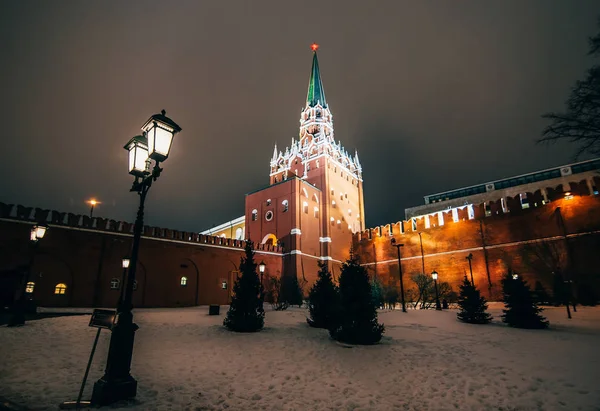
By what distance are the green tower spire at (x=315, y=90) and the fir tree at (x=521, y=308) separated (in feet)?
141

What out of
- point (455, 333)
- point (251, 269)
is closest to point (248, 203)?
point (251, 269)

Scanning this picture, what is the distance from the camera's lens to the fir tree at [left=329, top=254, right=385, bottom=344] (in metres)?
9.10

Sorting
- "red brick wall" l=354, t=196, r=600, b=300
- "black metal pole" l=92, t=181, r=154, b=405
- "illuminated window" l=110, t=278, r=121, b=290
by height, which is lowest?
"black metal pole" l=92, t=181, r=154, b=405

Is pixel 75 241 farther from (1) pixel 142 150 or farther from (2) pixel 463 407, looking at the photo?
(2) pixel 463 407

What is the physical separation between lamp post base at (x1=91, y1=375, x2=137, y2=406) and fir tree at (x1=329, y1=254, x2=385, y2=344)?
19.9ft

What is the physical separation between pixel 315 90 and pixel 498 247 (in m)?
36.9

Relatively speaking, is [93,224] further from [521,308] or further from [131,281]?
[521,308]

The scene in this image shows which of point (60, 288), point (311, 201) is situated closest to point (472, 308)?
point (60, 288)

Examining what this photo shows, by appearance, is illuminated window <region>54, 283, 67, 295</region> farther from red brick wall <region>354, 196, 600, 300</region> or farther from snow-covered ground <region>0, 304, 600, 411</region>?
red brick wall <region>354, 196, 600, 300</region>

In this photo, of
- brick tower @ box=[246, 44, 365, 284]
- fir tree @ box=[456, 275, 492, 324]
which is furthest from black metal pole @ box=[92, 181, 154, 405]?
brick tower @ box=[246, 44, 365, 284]

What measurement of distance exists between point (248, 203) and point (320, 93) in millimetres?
24088

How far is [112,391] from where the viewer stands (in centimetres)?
454

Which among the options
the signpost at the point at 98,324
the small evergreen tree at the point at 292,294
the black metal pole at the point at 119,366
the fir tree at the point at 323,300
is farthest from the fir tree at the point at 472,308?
the signpost at the point at 98,324

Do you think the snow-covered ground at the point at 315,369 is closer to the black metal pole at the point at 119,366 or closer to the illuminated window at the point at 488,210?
the black metal pole at the point at 119,366
